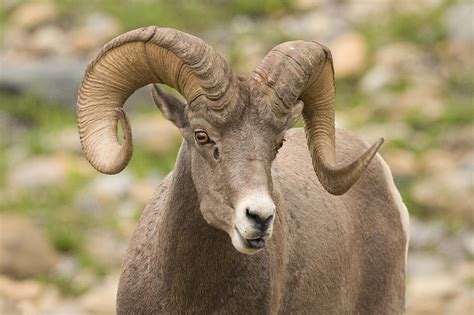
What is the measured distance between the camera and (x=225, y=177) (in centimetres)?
819

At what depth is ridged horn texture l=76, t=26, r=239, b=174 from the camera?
8328 mm

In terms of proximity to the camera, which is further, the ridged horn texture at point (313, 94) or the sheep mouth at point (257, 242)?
the ridged horn texture at point (313, 94)

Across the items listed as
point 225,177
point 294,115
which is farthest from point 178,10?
point 225,177

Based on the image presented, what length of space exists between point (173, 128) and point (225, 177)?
1406 cm

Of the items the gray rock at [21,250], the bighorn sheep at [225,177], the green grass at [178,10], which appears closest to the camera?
the bighorn sheep at [225,177]

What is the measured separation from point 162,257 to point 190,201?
44 cm

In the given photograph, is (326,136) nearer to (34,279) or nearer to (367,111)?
(34,279)

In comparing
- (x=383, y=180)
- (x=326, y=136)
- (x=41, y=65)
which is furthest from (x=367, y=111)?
(x=326, y=136)

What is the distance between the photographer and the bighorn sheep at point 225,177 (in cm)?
823

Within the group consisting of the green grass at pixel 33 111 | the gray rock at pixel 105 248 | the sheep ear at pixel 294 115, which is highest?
the green grass at pixel 33 111

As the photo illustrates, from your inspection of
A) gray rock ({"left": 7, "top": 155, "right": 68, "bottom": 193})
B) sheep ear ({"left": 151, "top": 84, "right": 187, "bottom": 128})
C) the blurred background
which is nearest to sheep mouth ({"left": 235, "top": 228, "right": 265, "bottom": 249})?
sheep ear ({"left": 151, "top": 84, "right": 187, "bottom": 128})

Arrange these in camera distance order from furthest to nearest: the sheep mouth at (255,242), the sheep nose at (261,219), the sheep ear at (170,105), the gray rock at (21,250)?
the gray rock at (21,250), the sheep ear at (170,105), the sheep mouth at (255,242), the sheep nose at (261,219)

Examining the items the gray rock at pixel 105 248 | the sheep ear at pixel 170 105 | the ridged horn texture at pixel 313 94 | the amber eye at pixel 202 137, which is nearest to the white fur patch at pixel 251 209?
the amber eye at pixel 202 137

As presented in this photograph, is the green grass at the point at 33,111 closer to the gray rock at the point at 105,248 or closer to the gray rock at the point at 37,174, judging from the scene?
the gray rock at the point at 37,174
